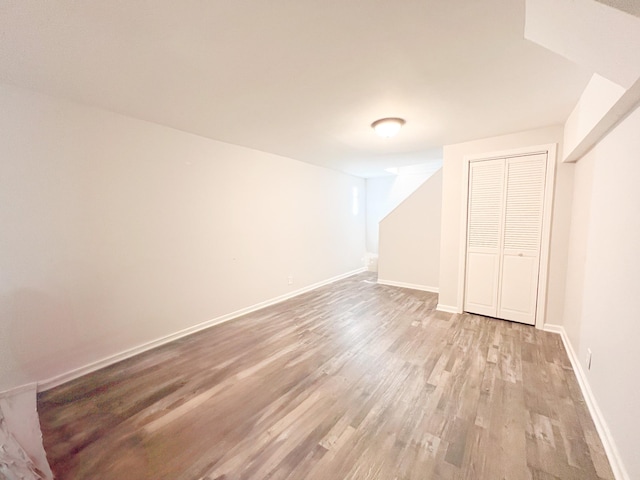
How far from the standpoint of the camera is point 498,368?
7.62 ft

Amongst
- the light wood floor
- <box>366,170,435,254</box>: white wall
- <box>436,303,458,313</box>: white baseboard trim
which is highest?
<box>366,170,435,254</box>: white wall

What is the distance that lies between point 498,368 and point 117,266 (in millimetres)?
3853

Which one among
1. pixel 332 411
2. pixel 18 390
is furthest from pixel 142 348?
pixel 332 411

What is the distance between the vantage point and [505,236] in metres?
3.32

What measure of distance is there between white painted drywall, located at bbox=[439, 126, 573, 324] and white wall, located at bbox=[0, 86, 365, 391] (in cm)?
279

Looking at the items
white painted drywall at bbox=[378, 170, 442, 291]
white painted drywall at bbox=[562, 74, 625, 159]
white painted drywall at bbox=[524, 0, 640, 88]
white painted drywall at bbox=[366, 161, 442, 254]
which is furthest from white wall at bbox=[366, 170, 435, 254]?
white painted drywall at bbox=[524, 0, 640, 88]

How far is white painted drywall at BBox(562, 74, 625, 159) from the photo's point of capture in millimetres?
1472

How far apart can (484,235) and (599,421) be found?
7.49ft

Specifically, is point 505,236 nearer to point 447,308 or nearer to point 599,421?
point 447,308

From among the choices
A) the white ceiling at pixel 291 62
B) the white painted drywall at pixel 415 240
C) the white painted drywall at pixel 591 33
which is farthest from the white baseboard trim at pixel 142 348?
the white painted drywall at pixel 591 33

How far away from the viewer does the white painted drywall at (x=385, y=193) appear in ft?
21.5

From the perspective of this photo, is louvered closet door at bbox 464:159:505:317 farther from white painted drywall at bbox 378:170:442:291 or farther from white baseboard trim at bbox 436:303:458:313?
white painted drywall at bbox 378:170:442:291

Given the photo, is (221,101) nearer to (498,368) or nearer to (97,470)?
(97,470)

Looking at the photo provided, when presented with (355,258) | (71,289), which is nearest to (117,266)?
(71,289)
